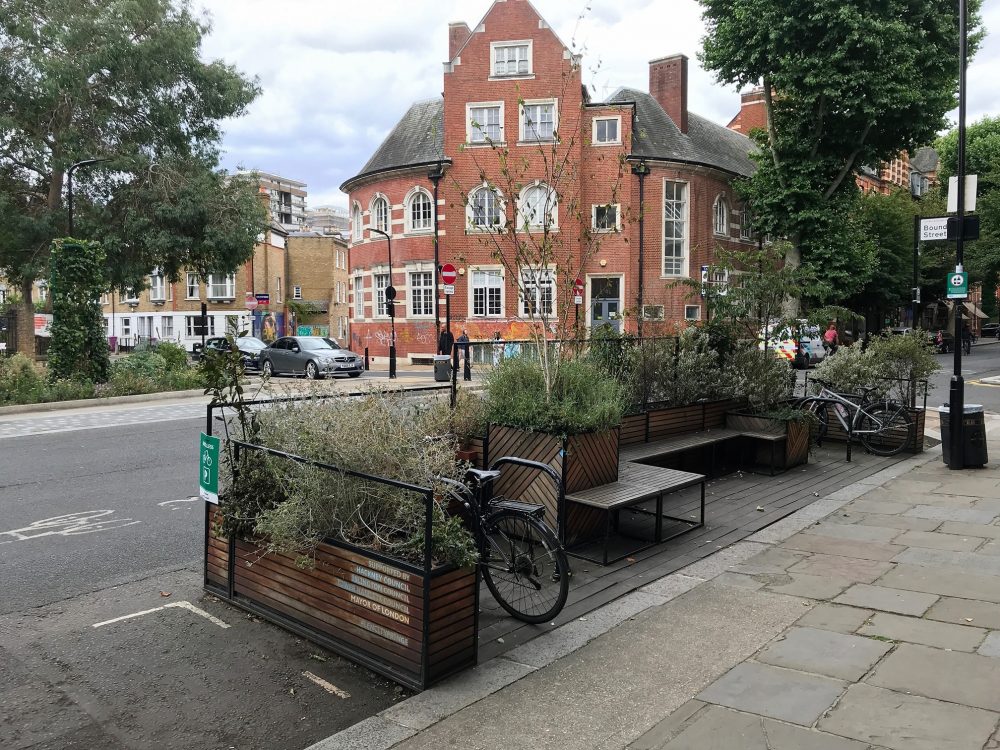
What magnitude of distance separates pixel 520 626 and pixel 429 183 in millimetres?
33844

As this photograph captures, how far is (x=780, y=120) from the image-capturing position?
30344 millimetres

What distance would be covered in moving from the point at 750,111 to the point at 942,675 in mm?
55971

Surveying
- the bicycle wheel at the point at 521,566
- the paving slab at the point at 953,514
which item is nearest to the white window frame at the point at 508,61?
the paving slab at the point at 953,514

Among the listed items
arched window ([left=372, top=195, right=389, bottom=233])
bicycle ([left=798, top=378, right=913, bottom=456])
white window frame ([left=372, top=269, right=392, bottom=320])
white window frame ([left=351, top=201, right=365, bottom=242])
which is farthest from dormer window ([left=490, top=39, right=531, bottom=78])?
bicycle ([left=798, top=378, right=913, bottom=456])

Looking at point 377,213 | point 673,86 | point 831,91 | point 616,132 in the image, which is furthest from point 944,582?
point 673,86

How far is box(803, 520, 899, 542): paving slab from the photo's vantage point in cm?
651

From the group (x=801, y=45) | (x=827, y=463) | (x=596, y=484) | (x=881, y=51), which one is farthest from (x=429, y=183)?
(x=596, y=484)

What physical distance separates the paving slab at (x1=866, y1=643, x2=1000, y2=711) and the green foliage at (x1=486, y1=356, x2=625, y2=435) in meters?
2.81

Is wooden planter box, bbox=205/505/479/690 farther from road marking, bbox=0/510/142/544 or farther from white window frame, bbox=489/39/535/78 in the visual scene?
white window frame, bbox=489/39/535/78

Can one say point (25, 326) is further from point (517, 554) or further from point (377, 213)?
point (517, 554)

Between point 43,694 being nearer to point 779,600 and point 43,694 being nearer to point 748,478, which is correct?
point 779,600

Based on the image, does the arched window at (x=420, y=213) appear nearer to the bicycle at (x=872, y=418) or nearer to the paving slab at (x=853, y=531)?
the bicycle at (x=872, y=418)

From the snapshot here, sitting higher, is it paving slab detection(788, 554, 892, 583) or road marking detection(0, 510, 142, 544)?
paving slab detection(788, 554, 892, 583)

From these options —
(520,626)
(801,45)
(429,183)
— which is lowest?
(520,626)
